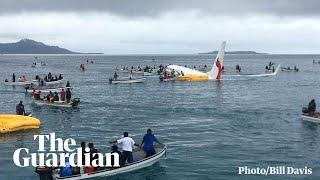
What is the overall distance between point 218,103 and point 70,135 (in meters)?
24.6

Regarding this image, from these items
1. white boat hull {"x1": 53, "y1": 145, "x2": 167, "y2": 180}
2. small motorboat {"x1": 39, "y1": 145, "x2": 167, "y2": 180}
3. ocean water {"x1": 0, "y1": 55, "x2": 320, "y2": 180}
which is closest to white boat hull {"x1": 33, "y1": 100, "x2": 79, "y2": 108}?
ocean water {"x1": 0, "y1": 55, "x2": 320, "y2": 180}

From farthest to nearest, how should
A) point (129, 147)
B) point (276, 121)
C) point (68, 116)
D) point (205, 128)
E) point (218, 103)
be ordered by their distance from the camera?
point (218, 103)
point (68, 116)
point (276, 121)
point (205, 128)
point (129, 147)

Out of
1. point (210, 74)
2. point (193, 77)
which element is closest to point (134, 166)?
point (193, 77)

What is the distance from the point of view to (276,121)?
131 feet

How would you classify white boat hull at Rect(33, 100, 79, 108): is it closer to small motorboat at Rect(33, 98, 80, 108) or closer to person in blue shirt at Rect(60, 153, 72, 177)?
small motorboat at Rect(33, 98, 80, 108)

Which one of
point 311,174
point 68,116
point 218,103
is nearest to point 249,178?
point 311,174

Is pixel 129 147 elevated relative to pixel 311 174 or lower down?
elevated

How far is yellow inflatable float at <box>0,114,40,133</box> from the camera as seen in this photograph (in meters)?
33.7

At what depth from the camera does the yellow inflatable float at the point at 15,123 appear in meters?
33.7

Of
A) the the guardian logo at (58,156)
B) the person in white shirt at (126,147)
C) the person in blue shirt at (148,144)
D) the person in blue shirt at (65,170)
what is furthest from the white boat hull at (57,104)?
the person in blue shirt at (65,170)

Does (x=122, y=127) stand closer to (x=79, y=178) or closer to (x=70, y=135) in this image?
(x=70, y=135)

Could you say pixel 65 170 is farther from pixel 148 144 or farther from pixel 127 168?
pixel 148 144

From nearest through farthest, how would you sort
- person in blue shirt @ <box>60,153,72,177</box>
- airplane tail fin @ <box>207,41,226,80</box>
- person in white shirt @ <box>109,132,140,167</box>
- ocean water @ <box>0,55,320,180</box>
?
person in blue shirt @ <box>60,153,72,177</box> → person in white shirt @ <box>109,132,140,167</box> → ocean water @ <box>0,55,320,180</box> → airplane tail fin @ <box>207,41,226,80</box>

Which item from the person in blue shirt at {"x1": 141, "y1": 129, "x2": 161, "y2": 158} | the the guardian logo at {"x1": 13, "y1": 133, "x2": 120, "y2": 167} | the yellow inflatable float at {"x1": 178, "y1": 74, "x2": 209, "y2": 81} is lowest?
the the guardian logo at {"x1": 13, "y1": 133, "x2": 120, "y2": 167}
